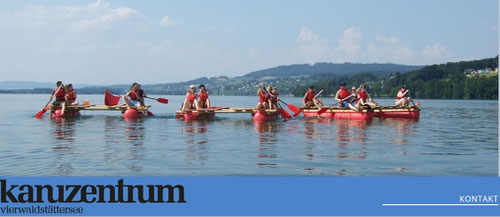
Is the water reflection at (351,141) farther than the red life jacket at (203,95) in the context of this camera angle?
No

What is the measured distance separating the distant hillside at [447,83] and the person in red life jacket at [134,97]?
11088cm

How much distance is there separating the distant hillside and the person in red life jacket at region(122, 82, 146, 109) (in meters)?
111

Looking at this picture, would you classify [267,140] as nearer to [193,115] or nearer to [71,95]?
[193,115]

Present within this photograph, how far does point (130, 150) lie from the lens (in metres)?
17.2

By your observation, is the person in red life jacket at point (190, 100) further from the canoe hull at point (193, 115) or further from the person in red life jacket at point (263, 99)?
the person in red life jacket at point (263, 99)

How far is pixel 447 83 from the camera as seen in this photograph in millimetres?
147875

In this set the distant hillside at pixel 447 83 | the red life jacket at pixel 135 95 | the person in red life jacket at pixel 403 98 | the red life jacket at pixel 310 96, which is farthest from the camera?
the distant hillside at pixel 447 83

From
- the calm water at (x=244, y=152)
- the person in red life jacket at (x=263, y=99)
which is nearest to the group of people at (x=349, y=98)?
the person in red life jacket at (x=263, y=99)

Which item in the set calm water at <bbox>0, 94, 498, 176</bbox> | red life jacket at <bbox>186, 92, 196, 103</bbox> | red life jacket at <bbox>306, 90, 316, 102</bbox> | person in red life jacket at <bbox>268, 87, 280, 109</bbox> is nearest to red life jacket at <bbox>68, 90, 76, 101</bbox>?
red life jacket at <bbox>186, 92, 196, 103</bbox>

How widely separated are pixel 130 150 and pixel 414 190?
982 cm

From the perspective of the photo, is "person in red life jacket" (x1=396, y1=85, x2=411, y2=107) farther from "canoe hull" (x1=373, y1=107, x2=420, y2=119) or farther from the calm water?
the calm water

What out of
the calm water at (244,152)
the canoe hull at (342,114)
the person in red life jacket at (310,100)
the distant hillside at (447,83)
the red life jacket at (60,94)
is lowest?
the calm water at (244,152)

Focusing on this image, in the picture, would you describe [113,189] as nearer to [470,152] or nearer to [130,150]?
[130,150]

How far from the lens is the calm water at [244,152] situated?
13.5 metres
